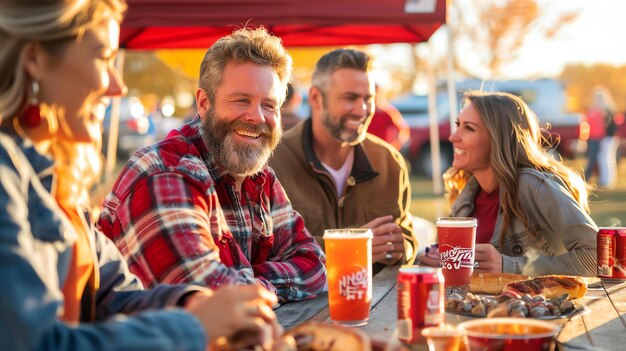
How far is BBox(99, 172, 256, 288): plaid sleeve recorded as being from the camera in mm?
2238

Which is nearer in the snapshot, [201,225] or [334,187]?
[201,225]

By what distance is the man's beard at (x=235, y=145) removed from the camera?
267cm

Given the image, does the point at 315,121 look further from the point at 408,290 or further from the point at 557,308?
the point at 408,290

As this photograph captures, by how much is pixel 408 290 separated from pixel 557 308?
0.64m

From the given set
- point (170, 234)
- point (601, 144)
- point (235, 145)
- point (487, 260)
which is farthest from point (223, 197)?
point (601, 144)

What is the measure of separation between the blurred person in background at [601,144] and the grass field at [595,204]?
0.34 meters

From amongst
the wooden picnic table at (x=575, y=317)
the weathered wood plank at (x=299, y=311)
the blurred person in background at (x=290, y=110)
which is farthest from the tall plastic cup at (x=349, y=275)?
the blurred person in background at (x=290, y=110)

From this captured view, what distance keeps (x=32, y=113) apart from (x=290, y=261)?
1.42 metres

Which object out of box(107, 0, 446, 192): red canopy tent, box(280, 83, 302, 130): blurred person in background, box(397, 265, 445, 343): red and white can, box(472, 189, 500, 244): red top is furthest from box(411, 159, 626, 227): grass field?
box(397, 265, 445, 343): red and white can

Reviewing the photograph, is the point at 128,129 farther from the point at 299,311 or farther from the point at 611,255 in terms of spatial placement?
the point at 299,311

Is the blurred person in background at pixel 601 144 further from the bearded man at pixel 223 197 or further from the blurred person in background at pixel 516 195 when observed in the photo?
the bearded man at pixel 223 197

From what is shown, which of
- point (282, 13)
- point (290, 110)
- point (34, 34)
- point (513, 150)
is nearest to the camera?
point (34, 34)

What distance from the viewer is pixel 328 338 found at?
1568mm

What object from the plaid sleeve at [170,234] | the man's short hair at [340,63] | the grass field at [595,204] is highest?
the man's short hair at [340,63]
